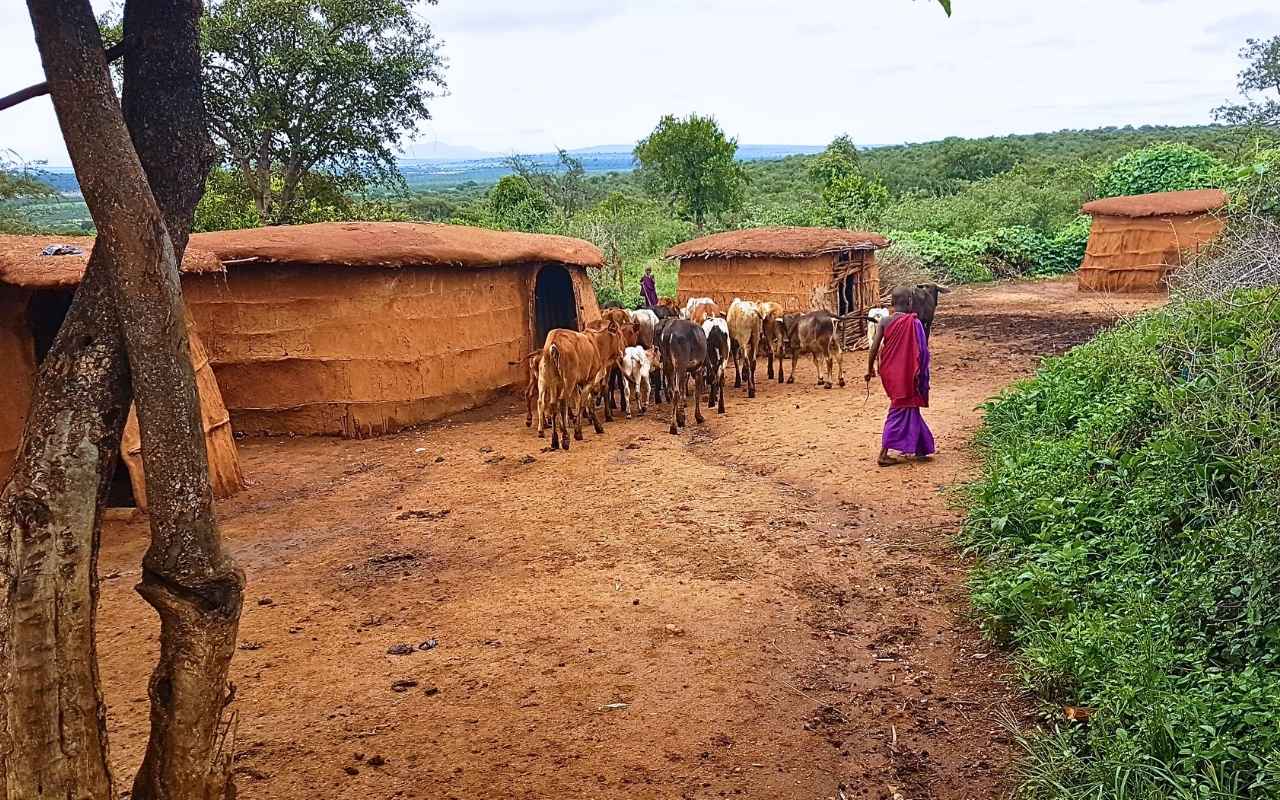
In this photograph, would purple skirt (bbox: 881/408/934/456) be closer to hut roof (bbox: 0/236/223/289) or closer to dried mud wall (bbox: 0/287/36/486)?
hut roof (bbox: 0/236/223/289)

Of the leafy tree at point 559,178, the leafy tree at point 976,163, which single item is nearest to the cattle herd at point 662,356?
the leafy tree at point 559,178

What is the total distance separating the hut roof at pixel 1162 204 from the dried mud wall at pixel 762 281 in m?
10.6

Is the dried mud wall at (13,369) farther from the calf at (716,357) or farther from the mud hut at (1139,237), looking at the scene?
the mud hut at (1139,237)

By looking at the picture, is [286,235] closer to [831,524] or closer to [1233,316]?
[831,524]

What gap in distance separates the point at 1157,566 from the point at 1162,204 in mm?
21163

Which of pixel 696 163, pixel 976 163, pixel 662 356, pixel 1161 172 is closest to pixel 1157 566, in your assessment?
pixel 662 356

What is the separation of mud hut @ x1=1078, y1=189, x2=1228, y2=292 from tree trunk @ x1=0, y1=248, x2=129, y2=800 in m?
24.2

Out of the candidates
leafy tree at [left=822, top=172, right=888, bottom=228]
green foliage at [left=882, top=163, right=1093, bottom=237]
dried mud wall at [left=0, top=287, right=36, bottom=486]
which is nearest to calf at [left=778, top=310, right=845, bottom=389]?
dried mud wall at [left=0, top=287, right=36, bottom=486]

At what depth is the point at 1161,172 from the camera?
29.0 metres

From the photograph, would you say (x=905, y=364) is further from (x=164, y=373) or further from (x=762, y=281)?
(x=762, y=281)

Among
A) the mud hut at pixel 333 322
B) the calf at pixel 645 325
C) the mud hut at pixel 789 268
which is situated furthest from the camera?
the mud hut at pixel 789 268

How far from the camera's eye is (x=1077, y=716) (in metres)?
4.07

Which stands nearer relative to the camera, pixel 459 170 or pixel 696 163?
pixel 696 163

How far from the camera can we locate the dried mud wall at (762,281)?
17.2 metres
